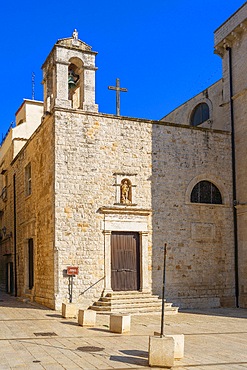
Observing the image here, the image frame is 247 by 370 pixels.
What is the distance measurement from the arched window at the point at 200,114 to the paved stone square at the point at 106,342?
951cm

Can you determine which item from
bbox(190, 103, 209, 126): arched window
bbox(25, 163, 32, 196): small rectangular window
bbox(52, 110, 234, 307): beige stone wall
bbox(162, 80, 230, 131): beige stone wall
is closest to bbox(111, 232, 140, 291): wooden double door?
bbox(52, 110, 234, 307): beige stone wall

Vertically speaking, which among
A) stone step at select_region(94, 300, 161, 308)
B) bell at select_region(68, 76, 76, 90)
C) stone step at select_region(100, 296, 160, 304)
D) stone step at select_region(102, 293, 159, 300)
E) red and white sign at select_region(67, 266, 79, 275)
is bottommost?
stone step at select_region(94, 300, 161, 308)

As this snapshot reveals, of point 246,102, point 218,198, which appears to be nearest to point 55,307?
point 218,198

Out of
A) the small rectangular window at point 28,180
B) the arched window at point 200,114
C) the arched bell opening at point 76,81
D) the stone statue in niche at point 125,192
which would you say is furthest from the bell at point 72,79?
the arched window at point 200,114

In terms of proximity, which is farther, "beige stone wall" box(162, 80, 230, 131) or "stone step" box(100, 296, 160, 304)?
"beige stone wall" box(162, 80, 230, 131)

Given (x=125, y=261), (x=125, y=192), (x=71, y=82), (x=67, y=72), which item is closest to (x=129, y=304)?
(x=125, y=261)

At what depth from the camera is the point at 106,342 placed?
1016cm

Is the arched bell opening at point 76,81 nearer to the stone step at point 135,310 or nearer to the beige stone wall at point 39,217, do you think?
the beige stone wall at point 39,217

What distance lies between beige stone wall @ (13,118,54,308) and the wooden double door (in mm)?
2145

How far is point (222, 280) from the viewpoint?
1794 cm

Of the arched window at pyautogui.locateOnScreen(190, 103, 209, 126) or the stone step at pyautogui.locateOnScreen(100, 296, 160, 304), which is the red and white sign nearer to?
the stone step at pyautogui.locateOnScreen(100, 296, 160, 304)

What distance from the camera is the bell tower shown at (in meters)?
16.5

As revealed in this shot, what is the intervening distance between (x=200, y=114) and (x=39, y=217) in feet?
29.4

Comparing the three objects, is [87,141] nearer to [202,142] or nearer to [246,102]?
[202,142]
